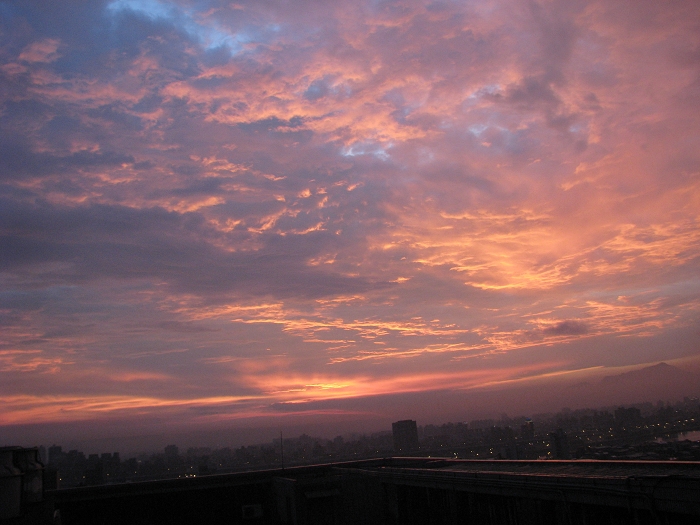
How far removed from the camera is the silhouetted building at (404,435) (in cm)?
7166

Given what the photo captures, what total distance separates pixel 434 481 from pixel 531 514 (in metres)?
4.75

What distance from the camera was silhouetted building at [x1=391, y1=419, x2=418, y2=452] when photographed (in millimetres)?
71656

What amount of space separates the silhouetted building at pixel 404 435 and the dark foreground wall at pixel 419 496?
4419 centimetres

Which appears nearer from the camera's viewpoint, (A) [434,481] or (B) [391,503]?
(A) [434,481]

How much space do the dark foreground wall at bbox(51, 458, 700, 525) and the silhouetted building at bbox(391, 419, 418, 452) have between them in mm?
44193

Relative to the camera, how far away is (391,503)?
19.9m

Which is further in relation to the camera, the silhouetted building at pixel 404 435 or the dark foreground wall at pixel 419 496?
the silhouetted building at pixel 404 435

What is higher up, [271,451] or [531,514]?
[531,514]

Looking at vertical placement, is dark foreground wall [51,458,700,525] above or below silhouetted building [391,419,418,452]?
above

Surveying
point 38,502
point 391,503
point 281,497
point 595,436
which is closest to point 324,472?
point 281,497

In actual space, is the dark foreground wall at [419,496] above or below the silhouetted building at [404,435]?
above

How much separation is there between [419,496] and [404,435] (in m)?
57.6

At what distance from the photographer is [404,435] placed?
72.8 m

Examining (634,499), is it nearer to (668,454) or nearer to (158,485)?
(668,454)
